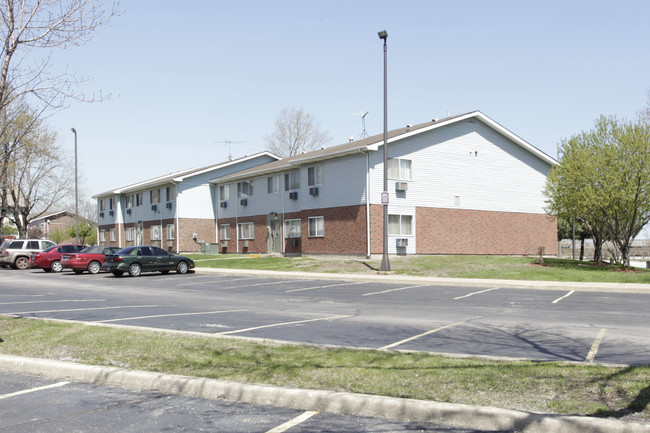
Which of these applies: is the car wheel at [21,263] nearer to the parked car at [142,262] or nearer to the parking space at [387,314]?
the parked car at [142,262]

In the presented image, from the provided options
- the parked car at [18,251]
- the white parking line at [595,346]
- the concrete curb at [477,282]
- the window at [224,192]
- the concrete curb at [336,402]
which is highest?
the window at [224,192]

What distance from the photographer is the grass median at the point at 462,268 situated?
74.5 ft

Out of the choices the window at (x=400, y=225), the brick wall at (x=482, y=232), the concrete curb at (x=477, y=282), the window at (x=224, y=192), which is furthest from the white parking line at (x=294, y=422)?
the window at (x=224, y=192)

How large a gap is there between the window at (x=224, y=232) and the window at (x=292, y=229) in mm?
8841

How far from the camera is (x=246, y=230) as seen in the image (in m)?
42.7

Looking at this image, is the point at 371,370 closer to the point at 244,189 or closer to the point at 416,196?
the point at 416,196

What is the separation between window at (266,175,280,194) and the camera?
39.3m

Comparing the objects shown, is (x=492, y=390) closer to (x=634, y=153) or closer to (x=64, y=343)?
(x=64, y=343)

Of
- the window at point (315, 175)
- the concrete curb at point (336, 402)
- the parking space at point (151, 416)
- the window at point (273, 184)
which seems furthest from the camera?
the window at point (273, 184)

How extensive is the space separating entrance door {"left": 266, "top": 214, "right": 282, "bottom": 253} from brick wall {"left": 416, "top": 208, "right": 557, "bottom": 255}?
10.1 m

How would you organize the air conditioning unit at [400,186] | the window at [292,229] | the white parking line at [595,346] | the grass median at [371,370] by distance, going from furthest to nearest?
1. the window at [292,229]
2. the air conditioning unit at [400,186]
3. the white parking line at [595,346]
4. the grass median at [371,370]

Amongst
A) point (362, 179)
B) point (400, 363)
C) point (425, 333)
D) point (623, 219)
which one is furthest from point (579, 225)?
point (400, 363)

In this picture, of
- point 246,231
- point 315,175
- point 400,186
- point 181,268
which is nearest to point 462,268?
point 400,186

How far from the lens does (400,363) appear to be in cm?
729
